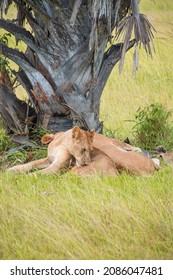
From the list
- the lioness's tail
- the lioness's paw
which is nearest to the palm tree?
the lioness's tail

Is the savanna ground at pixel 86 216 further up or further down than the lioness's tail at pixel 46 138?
further up

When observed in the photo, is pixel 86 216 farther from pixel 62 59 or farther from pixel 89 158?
pixel 62 59

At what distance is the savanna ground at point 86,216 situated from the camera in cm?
605

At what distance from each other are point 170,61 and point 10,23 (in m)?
6.92

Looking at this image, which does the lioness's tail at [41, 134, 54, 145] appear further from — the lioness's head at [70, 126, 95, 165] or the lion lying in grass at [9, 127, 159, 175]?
the lioness's head at [70, 126, 95, 165]

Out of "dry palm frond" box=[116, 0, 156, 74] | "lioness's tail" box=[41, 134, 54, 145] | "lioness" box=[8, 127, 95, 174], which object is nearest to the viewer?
"lioness" box=[8, 127, 95, 174]

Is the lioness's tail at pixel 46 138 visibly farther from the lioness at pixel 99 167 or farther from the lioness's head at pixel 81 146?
the lioness at pixel 99 167

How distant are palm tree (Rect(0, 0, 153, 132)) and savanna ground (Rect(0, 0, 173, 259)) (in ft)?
2.28

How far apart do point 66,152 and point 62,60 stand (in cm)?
118

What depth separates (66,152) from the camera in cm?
Answer: 840

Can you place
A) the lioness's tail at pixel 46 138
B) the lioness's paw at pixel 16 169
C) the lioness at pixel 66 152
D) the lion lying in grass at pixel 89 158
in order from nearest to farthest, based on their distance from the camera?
the lion lying in grass at pixel 89 158
the lioness at pixel 66 152
the lioness's paw at pixel 16 169
the lioness's tail at pixel 46 138

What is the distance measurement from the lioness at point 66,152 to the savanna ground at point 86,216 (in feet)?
0.74

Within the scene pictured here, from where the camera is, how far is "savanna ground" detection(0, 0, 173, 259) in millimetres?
6055

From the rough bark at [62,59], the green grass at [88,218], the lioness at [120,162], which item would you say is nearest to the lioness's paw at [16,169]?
the green grass at [88,218]
